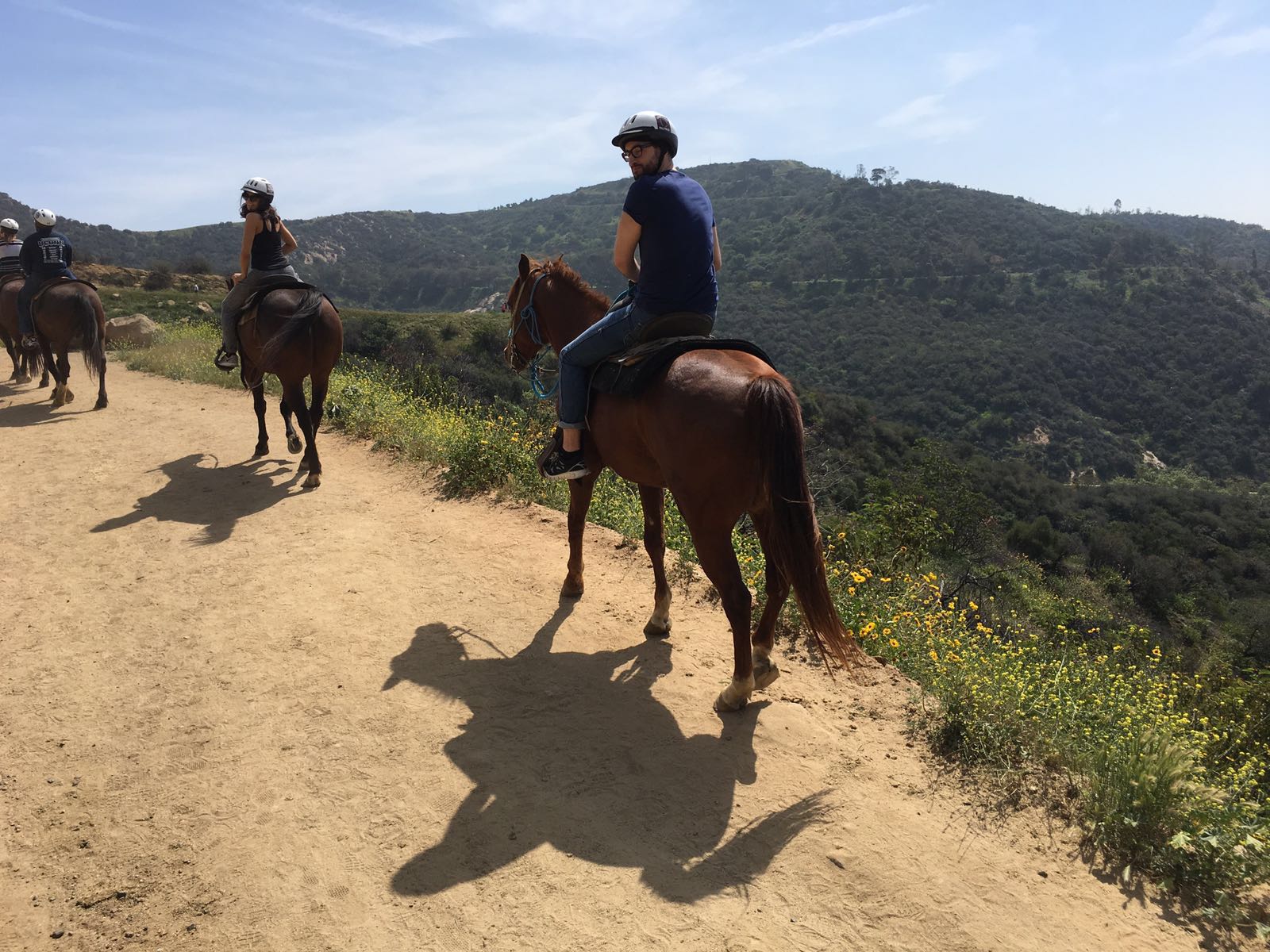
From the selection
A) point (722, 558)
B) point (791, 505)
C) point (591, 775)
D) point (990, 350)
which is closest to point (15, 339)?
point (591, 775)

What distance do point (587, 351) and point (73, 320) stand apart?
385 inches

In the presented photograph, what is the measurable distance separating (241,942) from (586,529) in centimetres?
457

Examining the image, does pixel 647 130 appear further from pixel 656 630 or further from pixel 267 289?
pixel 267 289

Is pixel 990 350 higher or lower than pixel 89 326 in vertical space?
higher

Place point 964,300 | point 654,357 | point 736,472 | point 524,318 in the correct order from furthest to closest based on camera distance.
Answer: point 964,300
point 524,318
point 654,357
point 736,472

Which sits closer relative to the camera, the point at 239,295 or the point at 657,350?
the point at 657,350

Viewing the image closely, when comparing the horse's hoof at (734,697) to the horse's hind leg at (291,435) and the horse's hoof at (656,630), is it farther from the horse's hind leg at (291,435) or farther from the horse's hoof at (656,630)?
the horse's hind leg at (291,435)

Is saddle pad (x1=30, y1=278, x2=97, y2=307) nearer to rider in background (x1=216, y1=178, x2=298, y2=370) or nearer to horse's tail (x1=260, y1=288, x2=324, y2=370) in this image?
rider in background (x1=216, y1=178, x2=298, y2=370)

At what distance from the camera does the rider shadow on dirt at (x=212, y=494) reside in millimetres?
6852

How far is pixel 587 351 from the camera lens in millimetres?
4684

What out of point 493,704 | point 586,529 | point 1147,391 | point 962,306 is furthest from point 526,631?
point 962,306

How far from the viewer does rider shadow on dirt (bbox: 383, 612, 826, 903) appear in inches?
127

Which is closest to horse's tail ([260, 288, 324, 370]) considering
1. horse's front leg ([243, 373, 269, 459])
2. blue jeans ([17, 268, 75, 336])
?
horse's front leg ([243, 373, 269, 459])

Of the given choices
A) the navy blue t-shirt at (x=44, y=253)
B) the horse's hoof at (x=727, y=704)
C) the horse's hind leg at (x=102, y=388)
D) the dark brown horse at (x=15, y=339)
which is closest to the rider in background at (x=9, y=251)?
the dark brown horse at (x=15, y=339)
